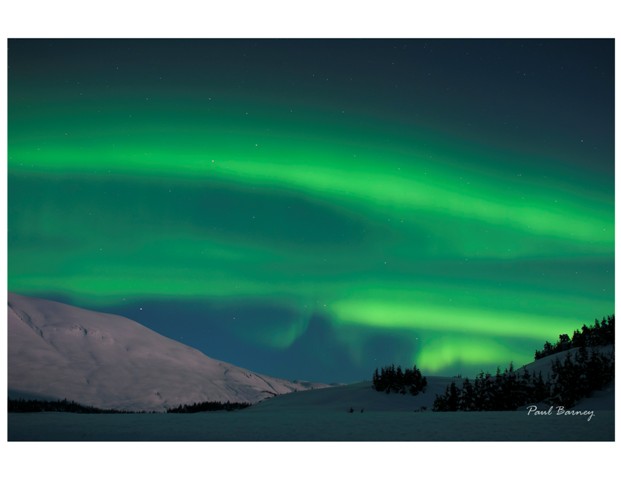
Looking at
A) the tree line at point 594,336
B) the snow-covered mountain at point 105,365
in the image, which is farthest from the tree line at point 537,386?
the snow-covered mountain at point 105,365

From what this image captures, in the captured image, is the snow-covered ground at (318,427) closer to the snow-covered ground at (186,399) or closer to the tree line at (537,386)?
the snow-covered ground at (186,399)

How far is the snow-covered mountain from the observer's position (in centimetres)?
1986

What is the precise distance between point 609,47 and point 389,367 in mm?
8674

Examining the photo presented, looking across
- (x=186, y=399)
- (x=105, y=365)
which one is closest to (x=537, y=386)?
(x=186, y=399)

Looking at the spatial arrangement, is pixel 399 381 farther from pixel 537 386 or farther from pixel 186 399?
pixel 186 399

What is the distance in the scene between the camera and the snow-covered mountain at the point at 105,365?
19.9 metres

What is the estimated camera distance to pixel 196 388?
2177 centimetres

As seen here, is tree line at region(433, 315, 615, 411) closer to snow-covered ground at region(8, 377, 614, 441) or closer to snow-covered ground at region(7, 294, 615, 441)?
snow-covered ground at region(7, 294, 615, 441)

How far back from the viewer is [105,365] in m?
22.0

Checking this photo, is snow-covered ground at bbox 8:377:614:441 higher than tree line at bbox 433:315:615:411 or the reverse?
the reverse

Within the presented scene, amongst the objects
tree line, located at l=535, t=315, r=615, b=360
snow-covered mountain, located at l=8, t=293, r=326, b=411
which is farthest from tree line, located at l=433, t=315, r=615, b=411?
snow-covered mountain, located at l=8, t=293, r=326, b=411

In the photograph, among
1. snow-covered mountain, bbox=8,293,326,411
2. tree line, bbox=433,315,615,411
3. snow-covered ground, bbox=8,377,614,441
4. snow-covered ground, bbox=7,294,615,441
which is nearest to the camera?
snow-covered ground, bbox=8,377,614,441

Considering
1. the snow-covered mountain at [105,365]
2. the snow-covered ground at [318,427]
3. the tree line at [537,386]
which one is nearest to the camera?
the snow-covered ground at [318,427]

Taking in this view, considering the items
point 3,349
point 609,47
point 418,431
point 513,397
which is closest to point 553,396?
point 513,397
